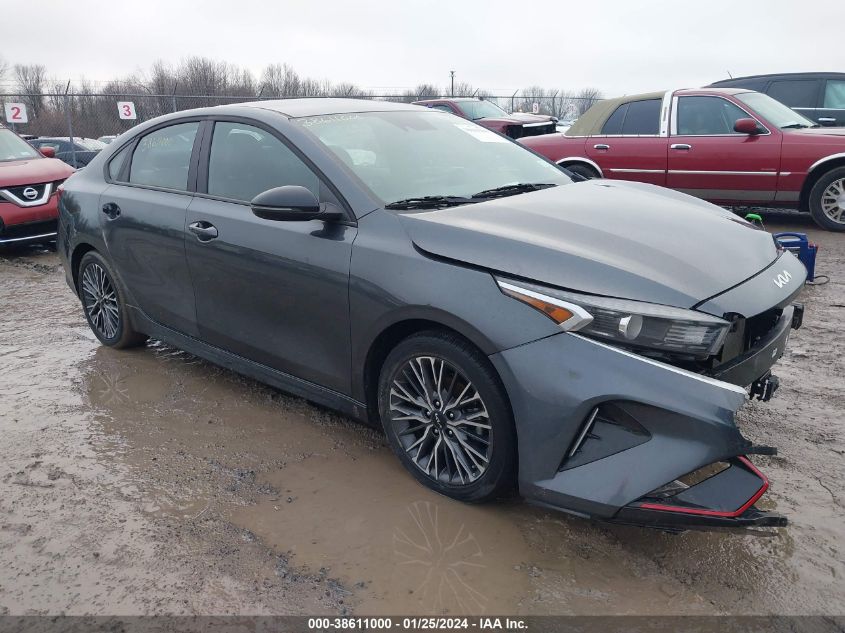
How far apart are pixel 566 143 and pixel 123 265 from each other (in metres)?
6.38

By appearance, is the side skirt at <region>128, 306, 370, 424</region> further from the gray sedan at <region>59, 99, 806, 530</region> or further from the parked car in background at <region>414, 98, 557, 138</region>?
the parked car in background at <region>414, 98, 557, 138</region>

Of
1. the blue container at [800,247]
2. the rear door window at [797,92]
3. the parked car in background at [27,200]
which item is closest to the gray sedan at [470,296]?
the blue container at [800,247]

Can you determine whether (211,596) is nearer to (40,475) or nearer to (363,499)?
(363,499)

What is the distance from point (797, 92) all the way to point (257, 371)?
10151mm

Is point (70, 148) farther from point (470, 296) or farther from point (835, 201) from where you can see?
point (470, 296)

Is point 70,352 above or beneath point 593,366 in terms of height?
beneath

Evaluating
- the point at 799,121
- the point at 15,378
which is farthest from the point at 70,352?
the point at 799,121

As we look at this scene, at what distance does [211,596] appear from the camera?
2541 mm

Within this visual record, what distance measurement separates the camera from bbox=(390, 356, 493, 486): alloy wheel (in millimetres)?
2881

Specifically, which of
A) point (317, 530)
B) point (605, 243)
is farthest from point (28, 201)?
point (605, 243)

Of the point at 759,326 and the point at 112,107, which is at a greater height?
the point at 112,107

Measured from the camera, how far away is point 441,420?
3.01m

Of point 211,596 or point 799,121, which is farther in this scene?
point 799,121

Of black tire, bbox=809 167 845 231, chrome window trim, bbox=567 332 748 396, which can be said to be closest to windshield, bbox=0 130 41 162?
chrome window trim, bbox=567 332 748 396
